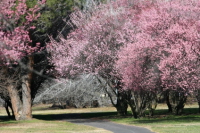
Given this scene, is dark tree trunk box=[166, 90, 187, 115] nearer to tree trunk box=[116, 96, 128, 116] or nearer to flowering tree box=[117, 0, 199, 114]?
tree trunk box=[116, 96, 128, 116]

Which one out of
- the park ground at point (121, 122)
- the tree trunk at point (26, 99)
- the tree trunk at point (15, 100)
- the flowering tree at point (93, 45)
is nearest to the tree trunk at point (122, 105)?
the flowering tree at point (93, 45)

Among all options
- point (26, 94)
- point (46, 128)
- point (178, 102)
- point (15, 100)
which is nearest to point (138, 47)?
point (46, 128)

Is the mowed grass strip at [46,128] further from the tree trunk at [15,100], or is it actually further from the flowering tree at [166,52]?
the flowering tree at [166,52]

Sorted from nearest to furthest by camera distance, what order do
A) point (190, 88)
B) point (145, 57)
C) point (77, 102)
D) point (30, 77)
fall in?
point (190, 88) < point (145, 57) < point (30, 77) < point (77, 102)

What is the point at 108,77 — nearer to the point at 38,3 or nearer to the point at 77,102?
the point at 38,3

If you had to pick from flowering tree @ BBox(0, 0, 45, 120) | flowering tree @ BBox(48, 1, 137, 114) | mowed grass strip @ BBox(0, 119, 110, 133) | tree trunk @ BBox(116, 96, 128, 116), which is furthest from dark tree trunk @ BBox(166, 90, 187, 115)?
flowering tree @ BBox(0, 0, 45, 120)

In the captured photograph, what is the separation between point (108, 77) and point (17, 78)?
24.5ft

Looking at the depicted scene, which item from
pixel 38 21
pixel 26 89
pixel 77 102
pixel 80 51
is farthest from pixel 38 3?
pixel 77 102

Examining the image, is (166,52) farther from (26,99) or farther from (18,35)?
(26,99)

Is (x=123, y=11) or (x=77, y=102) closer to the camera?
(x=123, y=11)

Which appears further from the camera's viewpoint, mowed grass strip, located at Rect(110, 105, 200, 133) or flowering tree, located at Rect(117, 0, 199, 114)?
flowering tree, located at Rect(117, 0, 199, 114)

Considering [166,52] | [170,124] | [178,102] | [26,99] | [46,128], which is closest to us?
[46,128]

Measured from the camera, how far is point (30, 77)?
35.3 metres

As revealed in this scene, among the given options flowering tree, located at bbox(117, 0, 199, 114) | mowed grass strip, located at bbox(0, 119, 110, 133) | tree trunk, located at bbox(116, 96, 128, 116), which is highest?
flowering tree, located at bbox(117, 0, 199, 114)
